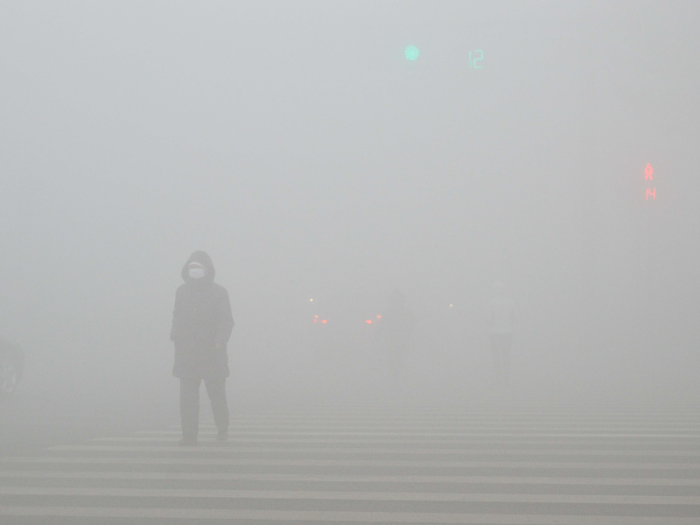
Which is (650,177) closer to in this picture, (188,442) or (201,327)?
(201,327)

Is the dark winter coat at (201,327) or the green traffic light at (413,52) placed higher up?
the green traffic light at (413,52)

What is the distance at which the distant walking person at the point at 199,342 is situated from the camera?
26.7ft

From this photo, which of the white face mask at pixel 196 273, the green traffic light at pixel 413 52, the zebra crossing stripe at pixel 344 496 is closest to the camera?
the zebra crossing stripe at pixel 344 496

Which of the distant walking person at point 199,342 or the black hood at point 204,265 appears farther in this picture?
the black hood at point 204,265

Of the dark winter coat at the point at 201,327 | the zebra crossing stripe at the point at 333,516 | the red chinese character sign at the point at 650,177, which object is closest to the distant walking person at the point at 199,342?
the dark winter coat at the point at 201,327

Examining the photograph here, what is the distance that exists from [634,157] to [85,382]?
12492mm

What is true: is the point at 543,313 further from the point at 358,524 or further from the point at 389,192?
the point at 389,192

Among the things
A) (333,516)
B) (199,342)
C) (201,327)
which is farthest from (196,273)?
(333,516)

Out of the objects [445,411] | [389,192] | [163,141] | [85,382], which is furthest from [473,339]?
[163,141]

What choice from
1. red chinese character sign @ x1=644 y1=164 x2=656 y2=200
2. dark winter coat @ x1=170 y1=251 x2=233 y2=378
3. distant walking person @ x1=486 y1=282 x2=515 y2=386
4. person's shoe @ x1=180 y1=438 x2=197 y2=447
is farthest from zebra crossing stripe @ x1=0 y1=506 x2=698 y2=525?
red chinese character sign @ x1=644 y1=164 x2=656 y2=200

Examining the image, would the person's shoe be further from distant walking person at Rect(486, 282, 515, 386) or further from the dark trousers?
distant walking person at Rect(486, 282, 515, 386)

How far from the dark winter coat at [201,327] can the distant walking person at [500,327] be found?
8.03 metres

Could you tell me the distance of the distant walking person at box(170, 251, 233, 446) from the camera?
815 centimetres

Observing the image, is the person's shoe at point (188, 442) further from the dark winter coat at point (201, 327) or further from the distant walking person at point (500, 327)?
the distant walking person at point (500, 327)
